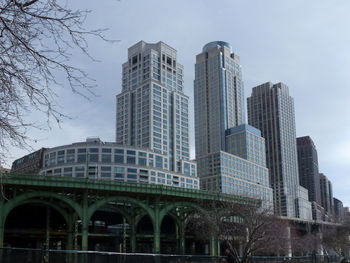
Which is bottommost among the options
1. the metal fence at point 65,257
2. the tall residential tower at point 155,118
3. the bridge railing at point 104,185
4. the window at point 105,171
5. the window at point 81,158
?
the metal fence at point 65,257

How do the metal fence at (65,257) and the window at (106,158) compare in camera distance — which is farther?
the window at (106,158)

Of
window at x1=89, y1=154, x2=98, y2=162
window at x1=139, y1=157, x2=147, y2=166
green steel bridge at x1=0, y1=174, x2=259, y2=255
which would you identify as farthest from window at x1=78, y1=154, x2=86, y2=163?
green steel bridge at x1=0, y1=174, x2=259, y2=255

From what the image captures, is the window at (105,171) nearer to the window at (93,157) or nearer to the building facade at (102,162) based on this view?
the building facade at (102,162)

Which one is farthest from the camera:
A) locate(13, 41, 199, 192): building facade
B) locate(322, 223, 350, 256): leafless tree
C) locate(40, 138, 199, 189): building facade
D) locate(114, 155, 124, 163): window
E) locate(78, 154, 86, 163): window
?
locate(114, 155, 124, 163): window

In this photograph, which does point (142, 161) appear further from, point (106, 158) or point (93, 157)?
point (93, 157)

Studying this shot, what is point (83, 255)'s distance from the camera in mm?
19438

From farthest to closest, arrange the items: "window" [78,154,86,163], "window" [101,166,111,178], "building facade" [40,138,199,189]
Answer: "window" [78,154,86,163]
"window" [101,166,111,178]
"building facade" [40,138,199,189]

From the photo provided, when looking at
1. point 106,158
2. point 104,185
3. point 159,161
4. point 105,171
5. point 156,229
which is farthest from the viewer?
point 159,161

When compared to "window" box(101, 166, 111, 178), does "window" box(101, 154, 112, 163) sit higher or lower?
higher

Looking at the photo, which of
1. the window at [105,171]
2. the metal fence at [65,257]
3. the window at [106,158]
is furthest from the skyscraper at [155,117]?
the metal fence at [65,257]

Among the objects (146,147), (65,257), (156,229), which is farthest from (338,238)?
(146,147)

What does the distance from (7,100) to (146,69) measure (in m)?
187

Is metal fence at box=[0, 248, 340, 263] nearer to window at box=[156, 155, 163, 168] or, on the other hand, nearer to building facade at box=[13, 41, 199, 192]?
building facade at box=[13, 41, 199, 192]

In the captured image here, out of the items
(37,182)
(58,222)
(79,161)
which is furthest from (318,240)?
(79,161)
